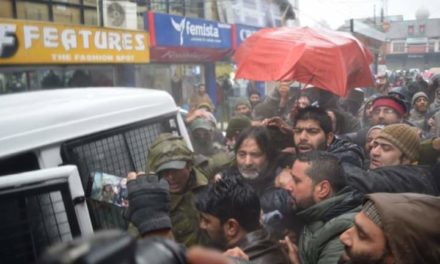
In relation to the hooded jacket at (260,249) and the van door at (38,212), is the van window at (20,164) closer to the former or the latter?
the van door at (38,212)

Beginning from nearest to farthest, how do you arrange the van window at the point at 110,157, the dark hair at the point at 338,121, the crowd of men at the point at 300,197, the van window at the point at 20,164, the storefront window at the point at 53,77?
the crowd of men at the point at 300,197
the van window at the point at 20,164
the van window at the point at 110,157
the dark hair at the point at 338,121
the storefront window at the point at 53,77

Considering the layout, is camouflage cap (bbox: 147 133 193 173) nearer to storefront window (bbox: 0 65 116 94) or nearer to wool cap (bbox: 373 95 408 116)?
wool cap (bbox: 373 95 408 116)

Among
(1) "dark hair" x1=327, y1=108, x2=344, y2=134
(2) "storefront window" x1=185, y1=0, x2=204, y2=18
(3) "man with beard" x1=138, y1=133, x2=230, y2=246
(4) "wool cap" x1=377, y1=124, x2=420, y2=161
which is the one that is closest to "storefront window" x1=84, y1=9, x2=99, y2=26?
(2) "storefront window" x1=185, y1=0, x2=204, y2=18

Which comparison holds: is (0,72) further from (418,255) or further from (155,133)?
(418,255)

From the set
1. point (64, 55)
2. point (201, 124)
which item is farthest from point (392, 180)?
point (64, 55)

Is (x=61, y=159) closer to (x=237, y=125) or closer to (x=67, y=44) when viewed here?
(x=237, y=125)

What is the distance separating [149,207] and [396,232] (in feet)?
2.94

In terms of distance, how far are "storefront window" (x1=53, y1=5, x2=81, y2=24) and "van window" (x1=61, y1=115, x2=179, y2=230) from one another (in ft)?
31.5

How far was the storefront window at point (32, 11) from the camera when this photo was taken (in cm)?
1029

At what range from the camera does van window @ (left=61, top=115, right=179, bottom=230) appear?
1.88 meters

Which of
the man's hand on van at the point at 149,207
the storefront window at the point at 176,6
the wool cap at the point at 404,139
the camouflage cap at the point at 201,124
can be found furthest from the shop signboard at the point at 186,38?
the man's hand on van at the point at 149,207

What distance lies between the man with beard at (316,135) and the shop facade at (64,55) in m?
7.12

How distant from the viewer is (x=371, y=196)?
1.75 meters

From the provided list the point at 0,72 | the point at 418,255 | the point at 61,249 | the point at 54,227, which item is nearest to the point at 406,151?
the point at 418,255
